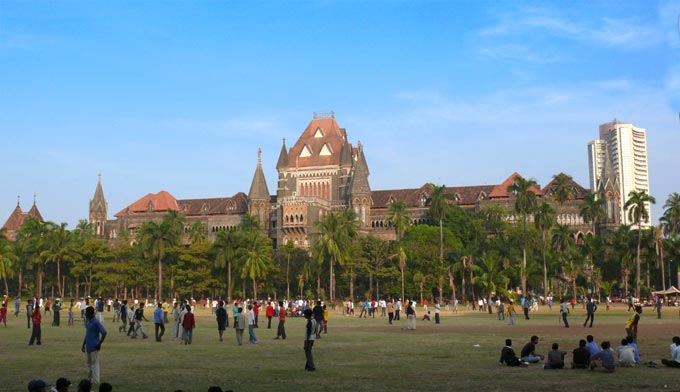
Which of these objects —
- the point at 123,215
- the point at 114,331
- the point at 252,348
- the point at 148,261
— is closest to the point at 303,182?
the point at 123,215

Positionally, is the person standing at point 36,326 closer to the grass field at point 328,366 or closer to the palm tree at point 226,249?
the grass field at point 328,366

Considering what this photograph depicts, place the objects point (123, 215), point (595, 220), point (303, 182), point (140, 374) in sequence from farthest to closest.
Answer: point (123, 215), point (303, 182), point (595, 220), point (140, 374)

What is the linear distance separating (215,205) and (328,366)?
14074cm

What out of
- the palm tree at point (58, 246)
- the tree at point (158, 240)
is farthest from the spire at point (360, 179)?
the palm tree at point (58, 246)

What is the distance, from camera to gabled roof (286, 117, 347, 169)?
149 metres

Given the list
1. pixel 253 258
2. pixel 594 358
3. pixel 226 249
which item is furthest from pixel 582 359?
pixel 226 249

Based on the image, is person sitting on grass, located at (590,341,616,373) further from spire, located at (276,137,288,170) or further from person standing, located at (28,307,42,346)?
spire, located at (276,137,288,170)

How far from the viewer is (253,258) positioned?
96625 millimetres

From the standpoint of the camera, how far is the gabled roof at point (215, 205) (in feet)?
506

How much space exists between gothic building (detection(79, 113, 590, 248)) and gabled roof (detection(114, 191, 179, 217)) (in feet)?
0.68

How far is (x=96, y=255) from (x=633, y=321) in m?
89.3

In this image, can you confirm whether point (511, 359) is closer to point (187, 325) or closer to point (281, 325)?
point (187, 325)

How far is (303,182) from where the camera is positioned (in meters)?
149

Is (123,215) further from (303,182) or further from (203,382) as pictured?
(203,382)
